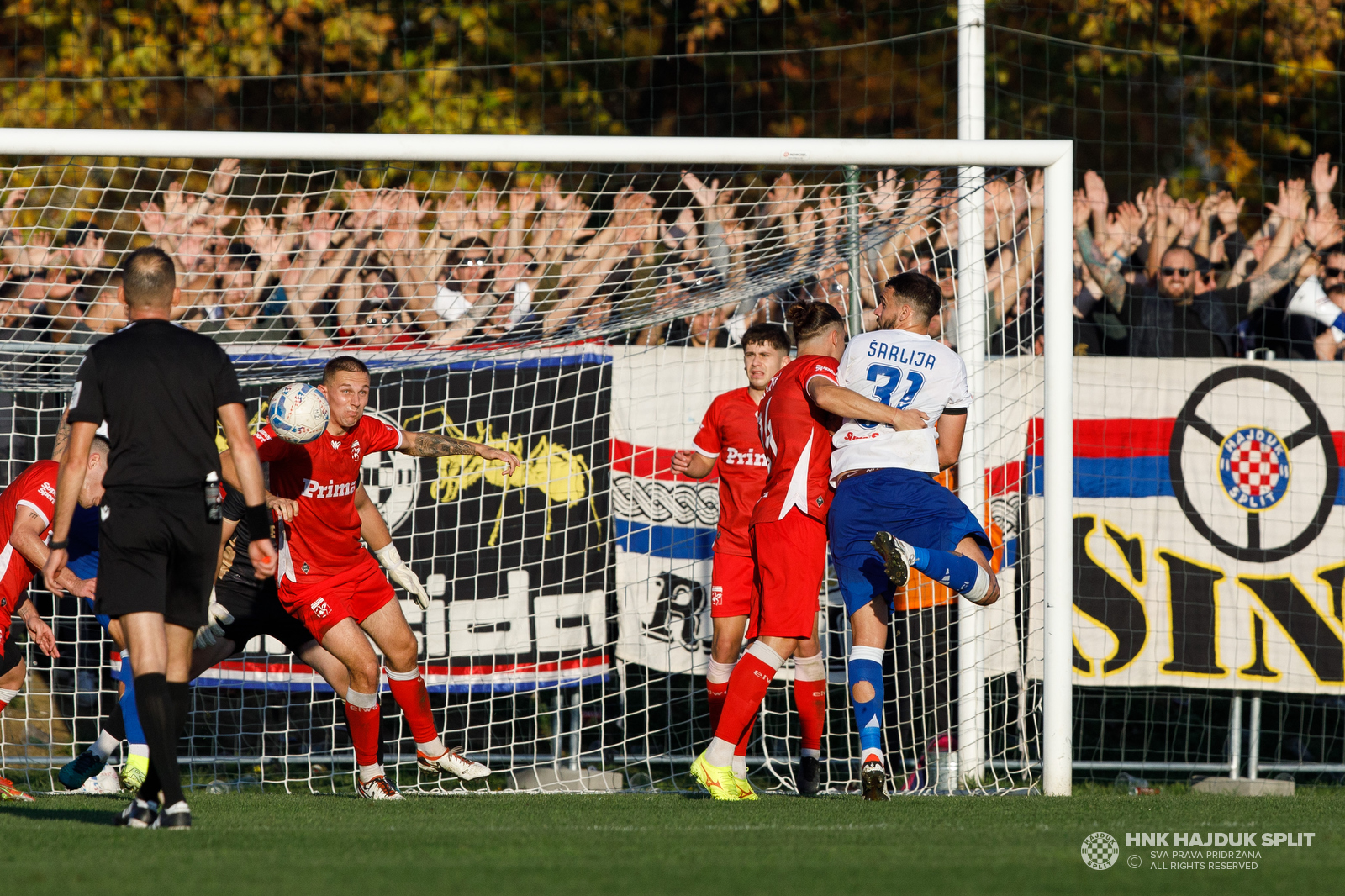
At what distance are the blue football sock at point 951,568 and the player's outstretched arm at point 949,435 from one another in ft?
1.66

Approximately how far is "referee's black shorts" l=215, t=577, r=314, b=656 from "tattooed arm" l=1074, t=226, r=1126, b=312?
5.07 m

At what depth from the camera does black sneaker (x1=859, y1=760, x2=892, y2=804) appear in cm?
581

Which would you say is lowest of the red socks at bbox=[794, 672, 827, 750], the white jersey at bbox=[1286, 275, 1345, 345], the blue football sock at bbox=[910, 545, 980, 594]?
the red socks at bbox=[794, 672, 827, 750]

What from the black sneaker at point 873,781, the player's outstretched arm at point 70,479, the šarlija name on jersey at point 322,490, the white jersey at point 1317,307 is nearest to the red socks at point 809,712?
the black sneaker at point 873,781

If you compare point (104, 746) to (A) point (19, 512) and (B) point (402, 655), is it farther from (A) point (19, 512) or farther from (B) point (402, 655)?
(B) point (402, 655)

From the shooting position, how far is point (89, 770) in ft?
21.5

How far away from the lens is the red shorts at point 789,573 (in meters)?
5.98

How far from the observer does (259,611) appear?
6.58m

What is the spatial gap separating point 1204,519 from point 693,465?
303 centimetres

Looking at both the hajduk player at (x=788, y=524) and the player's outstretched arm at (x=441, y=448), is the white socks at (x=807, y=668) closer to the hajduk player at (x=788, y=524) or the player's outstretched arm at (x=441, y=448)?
the hajduk player at (x=788, y=524)

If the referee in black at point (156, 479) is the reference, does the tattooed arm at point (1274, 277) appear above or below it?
above

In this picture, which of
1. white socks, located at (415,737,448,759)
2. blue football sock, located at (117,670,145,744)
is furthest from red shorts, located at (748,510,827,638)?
blue football sock, located at (117,670,145,744)

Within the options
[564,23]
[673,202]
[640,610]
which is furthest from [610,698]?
[564,23]

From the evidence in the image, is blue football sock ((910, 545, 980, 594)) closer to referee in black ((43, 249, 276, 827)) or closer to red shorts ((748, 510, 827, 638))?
red shorts ((748, 510, 827, 638))
